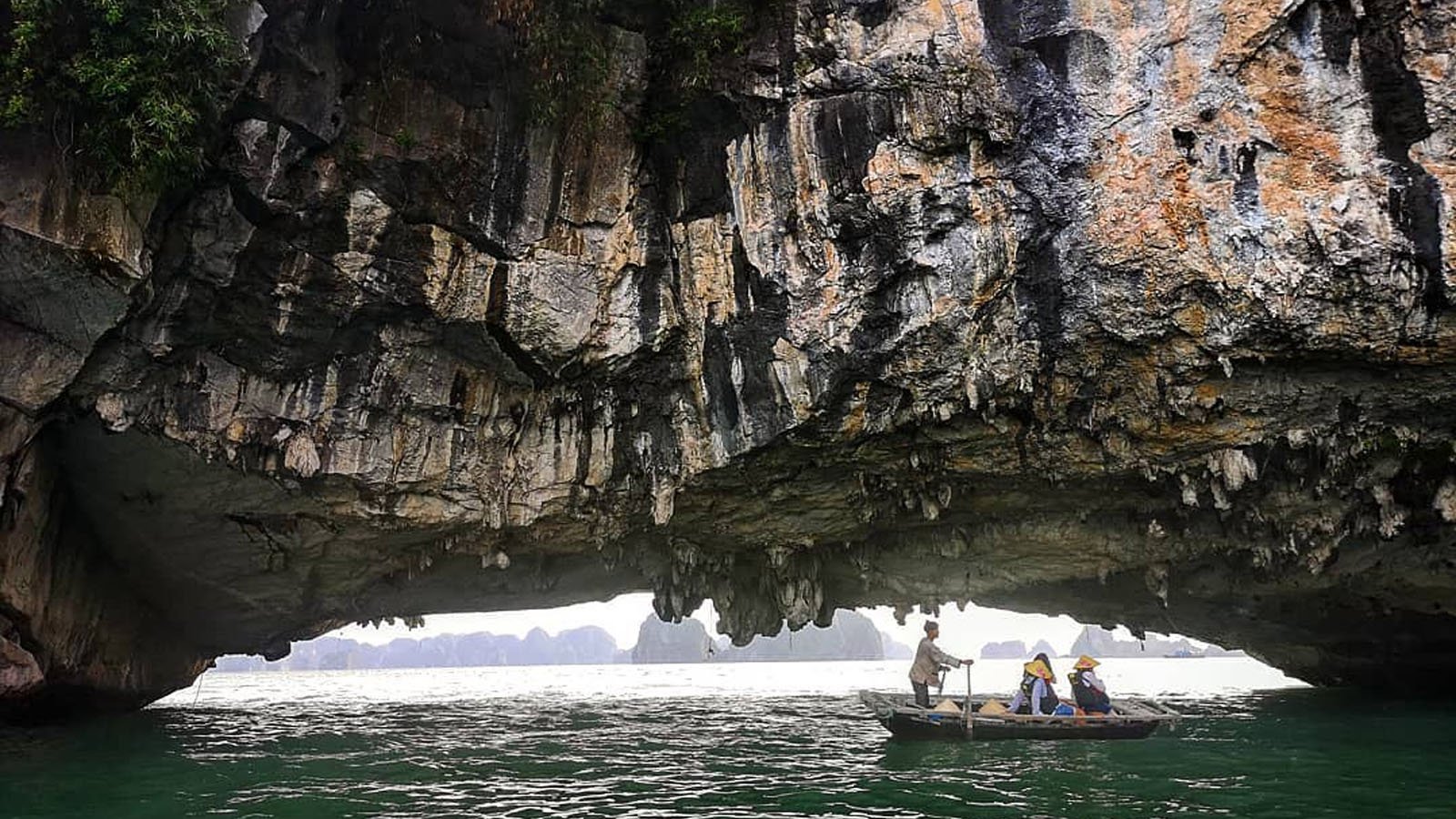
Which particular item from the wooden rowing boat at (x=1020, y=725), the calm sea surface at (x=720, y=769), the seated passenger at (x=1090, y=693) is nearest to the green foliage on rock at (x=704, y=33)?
the calm sea surface at (x=720, y=769)

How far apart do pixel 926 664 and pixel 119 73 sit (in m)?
17.5

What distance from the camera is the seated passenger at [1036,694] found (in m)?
17.9

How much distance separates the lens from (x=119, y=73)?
11797mm

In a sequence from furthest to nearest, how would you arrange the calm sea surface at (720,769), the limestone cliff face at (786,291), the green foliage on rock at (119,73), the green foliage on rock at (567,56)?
the green foliage on rock at (567,56)
the limestone cliff face at (786,291)
the green foliage on rock at (119,73)
the calm sea surface at (720,769)

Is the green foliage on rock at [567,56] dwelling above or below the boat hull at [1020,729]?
above

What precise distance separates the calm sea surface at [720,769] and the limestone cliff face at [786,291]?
3877 mm

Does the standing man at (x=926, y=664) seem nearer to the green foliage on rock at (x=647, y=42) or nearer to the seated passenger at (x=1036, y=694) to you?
the seated passenger at (x=1036, y=694)

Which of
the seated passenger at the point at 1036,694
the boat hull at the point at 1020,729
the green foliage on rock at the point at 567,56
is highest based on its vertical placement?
the green foliage on rock at the point at 567,56

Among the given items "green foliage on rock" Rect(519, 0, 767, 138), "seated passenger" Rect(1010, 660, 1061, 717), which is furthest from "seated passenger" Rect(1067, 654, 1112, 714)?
"green foliage on rock" Rect(519, 0, 767, 138)

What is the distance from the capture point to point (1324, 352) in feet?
43.3

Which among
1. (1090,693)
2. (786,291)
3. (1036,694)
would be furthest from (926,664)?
(786,291)

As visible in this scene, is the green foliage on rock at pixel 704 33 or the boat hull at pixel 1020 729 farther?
the boat hull at pixel 1020 729

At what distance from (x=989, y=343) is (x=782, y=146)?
4337 mm

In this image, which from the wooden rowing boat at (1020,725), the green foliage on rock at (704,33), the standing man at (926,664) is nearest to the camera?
the green foliage on rock at (704,33)
